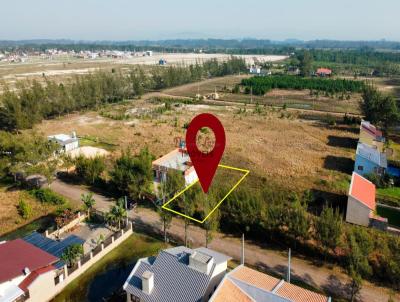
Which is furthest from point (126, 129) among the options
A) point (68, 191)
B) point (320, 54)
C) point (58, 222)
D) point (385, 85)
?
point (320, 54)

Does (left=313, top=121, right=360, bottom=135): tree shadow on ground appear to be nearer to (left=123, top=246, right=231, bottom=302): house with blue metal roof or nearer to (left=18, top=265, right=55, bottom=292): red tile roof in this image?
(left=123, top=246, right=231, bottom=302): house with blue metal roof

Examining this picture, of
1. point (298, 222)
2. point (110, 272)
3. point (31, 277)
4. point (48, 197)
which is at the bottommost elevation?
point (110, 272)

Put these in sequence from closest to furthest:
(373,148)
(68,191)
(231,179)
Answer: (68,191)
(231,179)
(373,148)

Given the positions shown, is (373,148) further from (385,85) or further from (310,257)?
(385,85)

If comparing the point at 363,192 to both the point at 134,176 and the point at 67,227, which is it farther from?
the point at 67,227

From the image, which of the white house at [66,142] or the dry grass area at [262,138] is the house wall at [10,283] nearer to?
the dry grass area at [262,138]

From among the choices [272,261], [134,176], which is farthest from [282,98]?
[272,261]
